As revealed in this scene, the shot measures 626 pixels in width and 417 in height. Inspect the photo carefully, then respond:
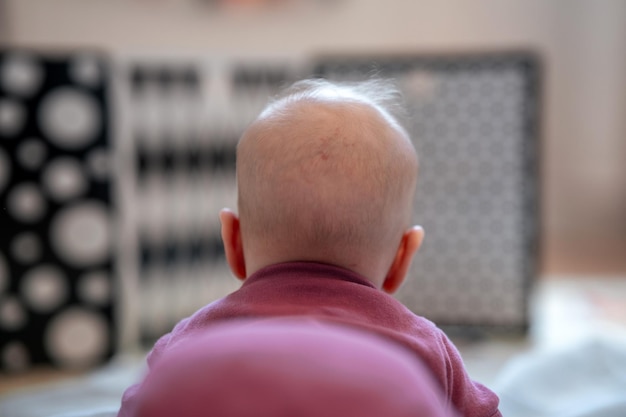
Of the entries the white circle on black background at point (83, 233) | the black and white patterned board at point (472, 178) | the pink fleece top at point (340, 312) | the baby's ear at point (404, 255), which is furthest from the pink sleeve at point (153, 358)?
the black and white patterned board at point (472, 178)

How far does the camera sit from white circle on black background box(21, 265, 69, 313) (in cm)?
158

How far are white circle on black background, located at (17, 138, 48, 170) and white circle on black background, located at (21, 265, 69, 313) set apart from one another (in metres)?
0.22

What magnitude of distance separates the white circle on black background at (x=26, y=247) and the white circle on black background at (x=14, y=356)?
0.62ft

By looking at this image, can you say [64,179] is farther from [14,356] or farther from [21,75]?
[14,356]

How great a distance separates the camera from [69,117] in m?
1.57

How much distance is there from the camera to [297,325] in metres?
0.51

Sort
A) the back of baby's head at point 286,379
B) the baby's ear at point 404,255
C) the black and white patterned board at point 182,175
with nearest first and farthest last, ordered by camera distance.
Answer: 1. the back of baby's head at point 286,379
2. the baby's ear at point 404,255
3. the black and white patterned board at point 182,175

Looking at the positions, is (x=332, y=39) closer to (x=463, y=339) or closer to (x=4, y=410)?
(x=463, y=339)

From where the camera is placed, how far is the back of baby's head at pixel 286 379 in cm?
44

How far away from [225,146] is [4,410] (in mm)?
734

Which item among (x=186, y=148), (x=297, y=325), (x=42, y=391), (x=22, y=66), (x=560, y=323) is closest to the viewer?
(x=297, y=325)

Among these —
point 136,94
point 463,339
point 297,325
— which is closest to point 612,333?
point 463,339

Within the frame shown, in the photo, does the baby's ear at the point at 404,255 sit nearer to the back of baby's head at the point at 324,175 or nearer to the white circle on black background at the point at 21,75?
the back of baby's head at the point at 324,175

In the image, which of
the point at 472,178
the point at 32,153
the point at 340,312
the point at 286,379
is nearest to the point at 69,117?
the point at 32,153
